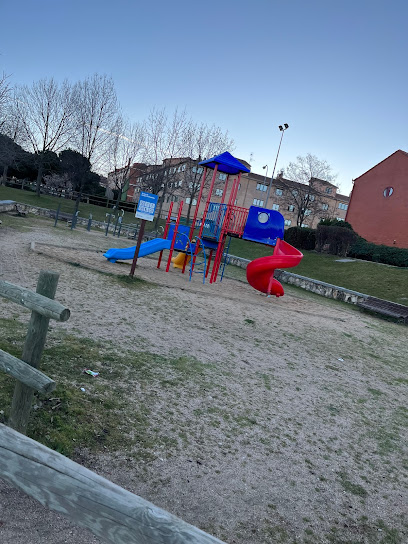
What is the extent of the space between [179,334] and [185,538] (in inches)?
215

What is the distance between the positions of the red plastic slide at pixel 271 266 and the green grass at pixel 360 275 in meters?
5.52

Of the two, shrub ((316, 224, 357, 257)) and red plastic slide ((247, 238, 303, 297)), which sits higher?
shrub ((316, 224, 357, 257))

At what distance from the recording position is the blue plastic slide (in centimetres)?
1330

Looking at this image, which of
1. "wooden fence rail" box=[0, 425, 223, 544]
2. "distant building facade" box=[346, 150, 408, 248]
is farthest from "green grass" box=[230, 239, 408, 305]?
"wooden fence rail" box=[0, 425, 223, 544]

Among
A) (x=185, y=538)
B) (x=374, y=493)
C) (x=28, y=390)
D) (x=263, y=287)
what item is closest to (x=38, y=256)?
(x=263, y=287)

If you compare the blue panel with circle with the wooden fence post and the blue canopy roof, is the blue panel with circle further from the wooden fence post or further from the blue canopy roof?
the wooden fence post

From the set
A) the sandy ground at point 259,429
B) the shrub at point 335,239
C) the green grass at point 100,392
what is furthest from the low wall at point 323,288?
the green grass at point 100,392

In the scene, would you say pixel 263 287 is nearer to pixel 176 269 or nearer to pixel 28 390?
pixel 176 269

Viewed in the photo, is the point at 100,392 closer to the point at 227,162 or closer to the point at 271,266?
the point at 271,266

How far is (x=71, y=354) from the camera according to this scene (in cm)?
485

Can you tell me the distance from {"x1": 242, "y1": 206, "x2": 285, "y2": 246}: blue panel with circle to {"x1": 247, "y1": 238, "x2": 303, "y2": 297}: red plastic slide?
31cm

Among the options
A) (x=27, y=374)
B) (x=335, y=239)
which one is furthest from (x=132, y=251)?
(x=335, y=239)

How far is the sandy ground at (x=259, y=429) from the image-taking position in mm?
2797

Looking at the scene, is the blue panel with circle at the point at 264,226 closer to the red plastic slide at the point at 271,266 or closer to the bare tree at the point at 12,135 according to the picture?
the red plastic slide at the point at 271,266
